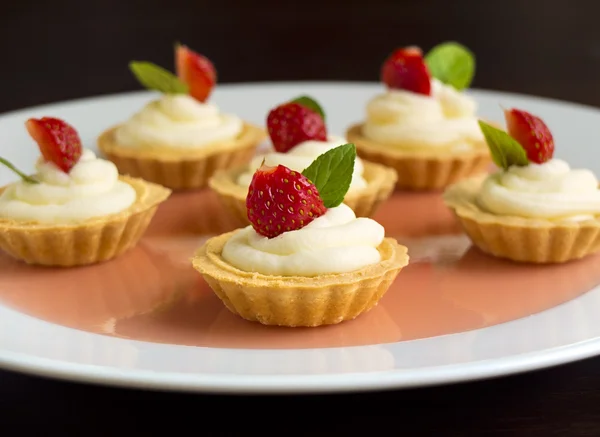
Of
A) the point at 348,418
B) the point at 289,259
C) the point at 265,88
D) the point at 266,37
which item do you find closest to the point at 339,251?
the point at 289,259

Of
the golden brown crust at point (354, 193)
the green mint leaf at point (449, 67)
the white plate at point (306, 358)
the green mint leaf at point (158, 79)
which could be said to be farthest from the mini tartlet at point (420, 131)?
the white plate at point (306, 358)

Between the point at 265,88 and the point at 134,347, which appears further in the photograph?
the point at 265,88

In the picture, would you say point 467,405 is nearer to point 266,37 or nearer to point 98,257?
point 98,257

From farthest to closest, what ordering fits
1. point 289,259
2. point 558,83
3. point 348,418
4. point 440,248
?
point 558,83, point 440,248, point 289,259, point 348,418

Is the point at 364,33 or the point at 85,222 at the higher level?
the point at 85,222

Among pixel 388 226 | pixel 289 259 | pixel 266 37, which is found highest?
pixel 289 259

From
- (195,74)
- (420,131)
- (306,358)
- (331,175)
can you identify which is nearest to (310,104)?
(420,131)

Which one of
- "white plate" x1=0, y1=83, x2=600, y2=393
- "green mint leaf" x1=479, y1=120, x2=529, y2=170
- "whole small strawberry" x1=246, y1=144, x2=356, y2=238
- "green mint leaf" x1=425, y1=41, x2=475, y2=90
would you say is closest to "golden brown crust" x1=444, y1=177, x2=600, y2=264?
"green mint leaf" x1=479, y1=120, x2=529, y2=170
